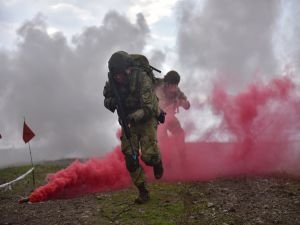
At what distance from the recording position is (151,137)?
7109 millimetres

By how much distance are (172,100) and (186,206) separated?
4.49 metres

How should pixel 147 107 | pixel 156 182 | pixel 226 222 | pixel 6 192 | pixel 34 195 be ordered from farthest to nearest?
pixel 6 192
pixel 156 182
pixel 34 195
pixel 147 107
pixel 226 222

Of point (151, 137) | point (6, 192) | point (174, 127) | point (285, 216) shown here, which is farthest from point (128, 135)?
point (6, 192)

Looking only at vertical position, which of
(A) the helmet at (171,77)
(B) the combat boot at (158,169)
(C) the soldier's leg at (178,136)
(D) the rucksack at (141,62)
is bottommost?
(B) the combat boot at (158,169)

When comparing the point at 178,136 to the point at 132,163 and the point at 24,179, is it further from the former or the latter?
the point at 24,179

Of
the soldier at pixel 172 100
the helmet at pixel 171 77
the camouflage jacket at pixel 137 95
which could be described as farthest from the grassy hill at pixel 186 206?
the helmet at pixel 171 77

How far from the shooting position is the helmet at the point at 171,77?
10.6 m

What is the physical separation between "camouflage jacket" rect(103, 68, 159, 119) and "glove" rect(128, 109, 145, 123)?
78 mm

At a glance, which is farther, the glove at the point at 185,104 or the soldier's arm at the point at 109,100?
the glove at the point at 185,104

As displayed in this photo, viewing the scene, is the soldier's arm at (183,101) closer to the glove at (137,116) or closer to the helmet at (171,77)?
the helmet at (171,77)

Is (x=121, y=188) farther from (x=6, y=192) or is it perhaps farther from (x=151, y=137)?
(x=6, y=192)

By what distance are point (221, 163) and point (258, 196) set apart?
3.70 metres

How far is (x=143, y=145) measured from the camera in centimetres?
709

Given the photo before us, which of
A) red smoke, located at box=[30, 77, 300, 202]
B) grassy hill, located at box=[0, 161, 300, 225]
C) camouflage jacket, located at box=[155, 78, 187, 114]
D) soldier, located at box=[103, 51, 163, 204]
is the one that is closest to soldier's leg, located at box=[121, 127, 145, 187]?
soldier, located at box=[103, 51, 163, 204]
